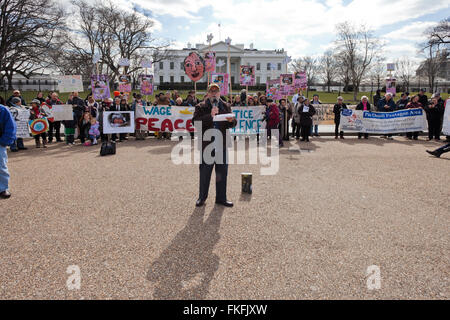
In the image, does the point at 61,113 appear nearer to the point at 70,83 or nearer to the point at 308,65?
the point at 70,83

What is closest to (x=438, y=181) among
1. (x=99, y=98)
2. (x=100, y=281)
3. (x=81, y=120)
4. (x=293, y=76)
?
(x=100, y=281)

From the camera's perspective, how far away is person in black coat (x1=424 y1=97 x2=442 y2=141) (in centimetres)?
1323

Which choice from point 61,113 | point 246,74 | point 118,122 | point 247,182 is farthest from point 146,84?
point 247,182

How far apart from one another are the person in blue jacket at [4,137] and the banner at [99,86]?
10.1 meters

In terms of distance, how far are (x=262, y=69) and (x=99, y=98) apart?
84.3 metres

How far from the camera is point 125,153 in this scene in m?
10.4

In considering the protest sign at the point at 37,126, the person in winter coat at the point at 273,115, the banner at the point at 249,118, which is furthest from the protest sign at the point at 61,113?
the person in winter coat at the point at 273,115

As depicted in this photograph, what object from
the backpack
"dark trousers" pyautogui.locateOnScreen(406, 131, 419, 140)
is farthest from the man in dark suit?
"dark trousers" pyautogui.locateOnScreen(406, 131, 419, 140)

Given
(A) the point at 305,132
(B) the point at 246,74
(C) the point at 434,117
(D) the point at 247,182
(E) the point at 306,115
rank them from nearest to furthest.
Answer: (D) the point at 247,182, (E) the point at 306,115, (A) the point at 305,132, (C) the point at 434,117, (B) the point at 246,74

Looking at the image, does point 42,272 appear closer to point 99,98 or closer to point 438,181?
point 438,181

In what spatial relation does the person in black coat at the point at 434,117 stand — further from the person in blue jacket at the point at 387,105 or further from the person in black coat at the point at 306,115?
the person in black coat at the point at 306,115

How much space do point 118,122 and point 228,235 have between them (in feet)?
32.7

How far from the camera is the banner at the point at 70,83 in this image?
1355 cm

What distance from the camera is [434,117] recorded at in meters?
13.4
